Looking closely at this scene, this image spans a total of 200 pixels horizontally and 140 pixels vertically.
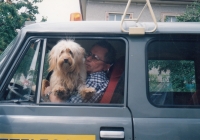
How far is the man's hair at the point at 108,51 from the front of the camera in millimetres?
2725

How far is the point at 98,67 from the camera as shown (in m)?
2.94

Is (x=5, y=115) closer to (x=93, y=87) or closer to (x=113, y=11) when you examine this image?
(x=93, y=87)

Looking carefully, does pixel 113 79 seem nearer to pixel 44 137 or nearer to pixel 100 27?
pixel 100 27

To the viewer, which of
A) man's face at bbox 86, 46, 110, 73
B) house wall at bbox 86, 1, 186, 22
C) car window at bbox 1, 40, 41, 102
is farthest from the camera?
house wall at bbox 86, 1, 186, 22

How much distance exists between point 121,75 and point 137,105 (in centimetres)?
34

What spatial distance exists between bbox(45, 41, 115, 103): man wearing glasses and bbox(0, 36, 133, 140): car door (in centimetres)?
19

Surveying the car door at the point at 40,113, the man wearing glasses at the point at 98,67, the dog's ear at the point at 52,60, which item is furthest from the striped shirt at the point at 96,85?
the dog's ear at the point at 52,60

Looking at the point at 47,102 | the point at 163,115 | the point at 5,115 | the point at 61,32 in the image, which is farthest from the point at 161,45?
the point at 5,115

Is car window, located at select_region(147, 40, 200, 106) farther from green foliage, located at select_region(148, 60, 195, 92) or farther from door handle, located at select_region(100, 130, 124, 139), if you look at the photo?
door handle, located at select_region(100, 130, 124, 139)

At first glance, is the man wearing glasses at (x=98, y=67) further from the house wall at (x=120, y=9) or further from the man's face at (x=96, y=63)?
the house wall at (x=120, y=9)

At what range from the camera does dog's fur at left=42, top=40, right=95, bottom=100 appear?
108 inches

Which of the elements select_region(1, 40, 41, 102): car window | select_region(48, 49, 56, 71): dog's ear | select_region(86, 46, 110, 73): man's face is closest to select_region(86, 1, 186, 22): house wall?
select_region(86, 46, 110, 73): man's face

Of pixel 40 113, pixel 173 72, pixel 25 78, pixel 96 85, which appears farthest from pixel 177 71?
pixel 25 78

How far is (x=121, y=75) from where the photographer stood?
8.71 ft
